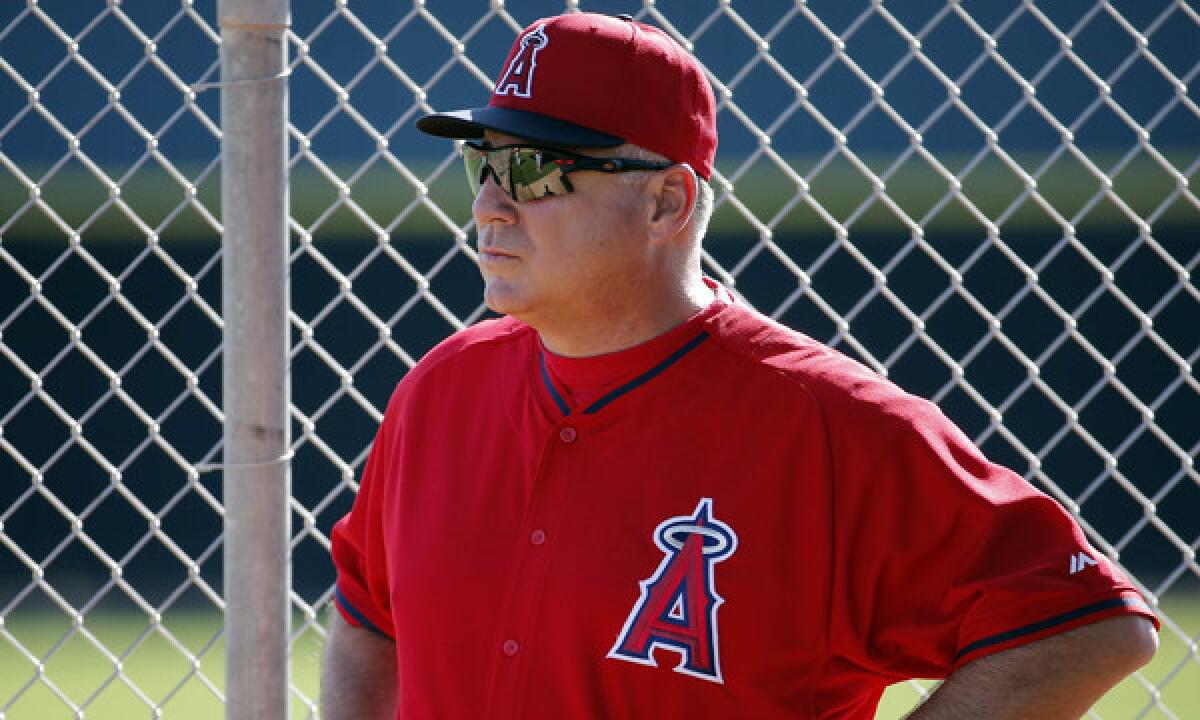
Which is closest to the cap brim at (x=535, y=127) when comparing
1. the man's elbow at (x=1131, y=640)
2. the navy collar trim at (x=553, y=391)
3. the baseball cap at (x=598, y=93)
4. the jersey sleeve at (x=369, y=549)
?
the baseball cap at (x=598, y=93)

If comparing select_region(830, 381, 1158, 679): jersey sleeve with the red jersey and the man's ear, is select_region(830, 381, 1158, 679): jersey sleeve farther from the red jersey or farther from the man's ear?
the man's ear

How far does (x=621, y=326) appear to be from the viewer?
201cm

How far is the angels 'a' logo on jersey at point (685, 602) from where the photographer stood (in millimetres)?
1811

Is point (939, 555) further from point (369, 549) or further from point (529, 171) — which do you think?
point (369, 549)

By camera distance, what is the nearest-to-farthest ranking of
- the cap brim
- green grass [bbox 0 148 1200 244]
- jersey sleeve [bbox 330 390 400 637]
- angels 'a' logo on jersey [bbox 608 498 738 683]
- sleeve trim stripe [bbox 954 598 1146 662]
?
sleeve trim stripe [bbox 954 598 1146 662] → angels 'a' logo on jersey [bbox 608 498 738 683] → the cap brim → jersey sleeve [bbox 330 390 400 637] → green grass [bbox 0 148 1200 244]

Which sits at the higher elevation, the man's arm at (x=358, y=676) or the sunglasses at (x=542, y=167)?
the sunglasses at (x=542, y=167)

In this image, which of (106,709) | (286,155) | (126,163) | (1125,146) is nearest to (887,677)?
(286,155)

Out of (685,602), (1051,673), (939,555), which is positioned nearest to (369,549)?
(685,602)

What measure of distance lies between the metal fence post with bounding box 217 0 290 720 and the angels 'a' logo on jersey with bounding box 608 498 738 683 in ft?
2.33

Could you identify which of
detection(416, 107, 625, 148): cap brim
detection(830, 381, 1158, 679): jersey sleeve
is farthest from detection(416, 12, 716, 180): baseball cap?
detection(830, 381, 1158, 679): jersey sleeve

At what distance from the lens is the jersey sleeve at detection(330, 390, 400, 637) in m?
2.19

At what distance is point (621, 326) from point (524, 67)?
38cm

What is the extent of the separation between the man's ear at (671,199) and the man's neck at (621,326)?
3.6 inches

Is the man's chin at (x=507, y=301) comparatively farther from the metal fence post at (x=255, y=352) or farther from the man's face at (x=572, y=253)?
the metal fence post at (x=255, y=352)
